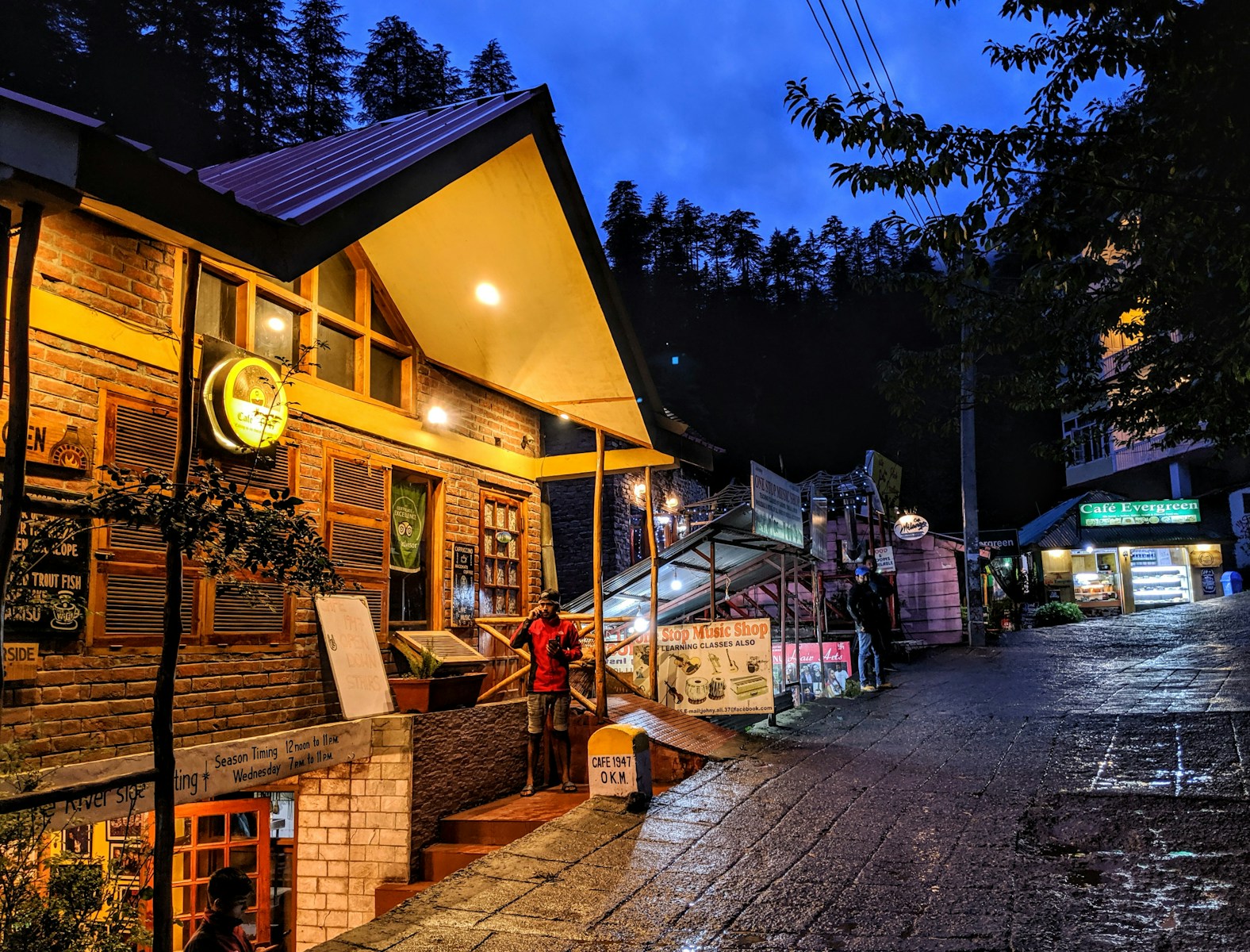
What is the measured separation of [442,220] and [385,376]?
211 cm

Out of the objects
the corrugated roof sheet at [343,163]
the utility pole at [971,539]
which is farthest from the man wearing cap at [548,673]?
the utility pole at [971,539]

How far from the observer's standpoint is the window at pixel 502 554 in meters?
11.1

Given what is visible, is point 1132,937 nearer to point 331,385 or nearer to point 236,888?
point 236,888

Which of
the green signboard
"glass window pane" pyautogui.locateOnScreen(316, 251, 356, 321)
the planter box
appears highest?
"glass window pane" pyautogui.locateOnScreen(316, 251, 356, 321)

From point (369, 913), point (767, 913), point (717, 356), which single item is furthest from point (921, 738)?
point (717, 356)

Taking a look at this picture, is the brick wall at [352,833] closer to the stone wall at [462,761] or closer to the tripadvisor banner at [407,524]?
the stone wall at [462,761]

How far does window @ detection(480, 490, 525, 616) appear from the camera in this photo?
11.1 metres

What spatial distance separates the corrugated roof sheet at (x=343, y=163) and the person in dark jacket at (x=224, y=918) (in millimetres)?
3605

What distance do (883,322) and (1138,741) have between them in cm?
5981

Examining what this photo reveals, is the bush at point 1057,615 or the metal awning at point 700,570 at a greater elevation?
the metal awning at point 700,570

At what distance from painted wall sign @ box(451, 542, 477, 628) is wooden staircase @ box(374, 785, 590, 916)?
2.55 metres

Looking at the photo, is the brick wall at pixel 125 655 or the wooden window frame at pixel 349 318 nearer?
the brick wall at pixel 125 655

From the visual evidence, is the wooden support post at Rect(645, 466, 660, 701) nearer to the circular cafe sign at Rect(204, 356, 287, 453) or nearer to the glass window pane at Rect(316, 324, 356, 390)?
the glass window pane at Rect(316, 324, 356, 390)

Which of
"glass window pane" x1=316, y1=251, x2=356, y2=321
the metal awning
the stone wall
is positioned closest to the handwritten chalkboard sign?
the stone wall
